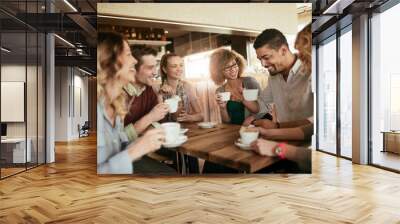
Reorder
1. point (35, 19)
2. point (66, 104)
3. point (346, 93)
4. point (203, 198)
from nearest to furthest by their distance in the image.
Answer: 1. point (203, 198)
2. point (35, 19)
3. point (346, 93)
4. point (66, 104)

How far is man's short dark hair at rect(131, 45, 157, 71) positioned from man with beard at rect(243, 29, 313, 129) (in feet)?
5.51

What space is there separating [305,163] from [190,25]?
2898 mm

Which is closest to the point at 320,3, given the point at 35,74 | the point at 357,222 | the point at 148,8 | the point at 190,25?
the point at 190,25

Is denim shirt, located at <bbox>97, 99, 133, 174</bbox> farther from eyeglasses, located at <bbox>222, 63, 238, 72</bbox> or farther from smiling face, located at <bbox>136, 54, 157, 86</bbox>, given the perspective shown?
eyeglasses, located at <bbox>222, 63, 238, 72</bbox>

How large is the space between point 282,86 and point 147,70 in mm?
2196

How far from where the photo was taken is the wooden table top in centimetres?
588

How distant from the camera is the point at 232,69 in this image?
19.6ft

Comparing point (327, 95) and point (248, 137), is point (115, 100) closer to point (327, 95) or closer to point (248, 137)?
point (248, 137)

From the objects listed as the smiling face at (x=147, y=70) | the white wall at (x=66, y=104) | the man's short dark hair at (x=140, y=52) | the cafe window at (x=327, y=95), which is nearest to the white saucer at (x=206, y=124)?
the smiling face at (x=147, y=70)

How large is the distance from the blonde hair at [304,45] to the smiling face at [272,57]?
230mm

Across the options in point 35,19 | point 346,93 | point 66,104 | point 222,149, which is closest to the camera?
point 222,149

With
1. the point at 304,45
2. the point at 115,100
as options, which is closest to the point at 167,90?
the point at 115,100

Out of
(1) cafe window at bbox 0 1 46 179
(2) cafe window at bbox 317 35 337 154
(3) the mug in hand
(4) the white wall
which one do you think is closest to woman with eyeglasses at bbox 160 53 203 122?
(3) the mug in hand

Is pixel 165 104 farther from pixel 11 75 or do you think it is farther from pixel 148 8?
pixel 11 75
